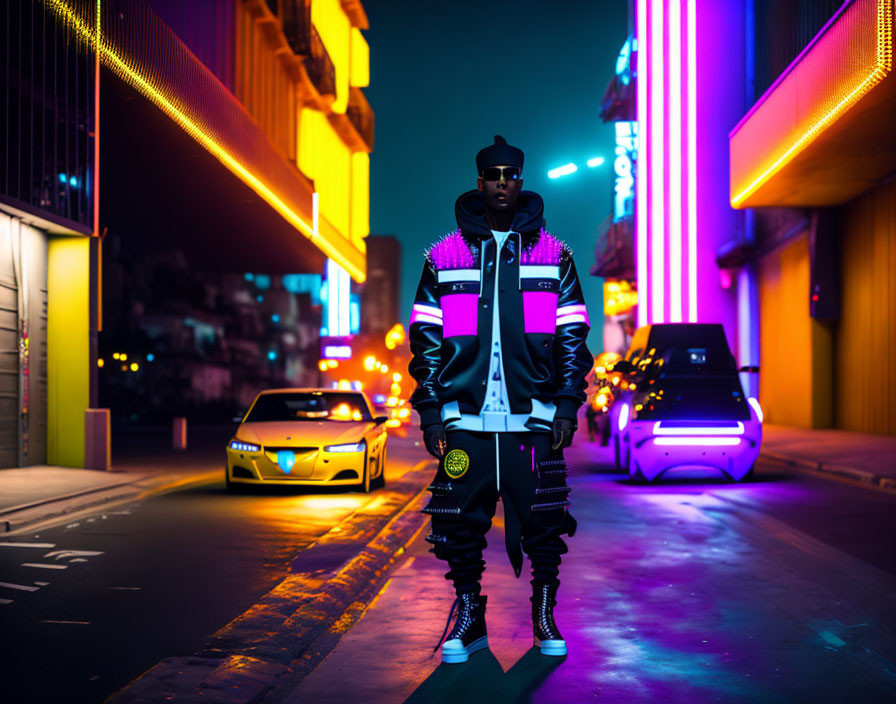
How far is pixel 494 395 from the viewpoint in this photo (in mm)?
5242

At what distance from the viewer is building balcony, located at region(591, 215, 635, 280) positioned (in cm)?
5228

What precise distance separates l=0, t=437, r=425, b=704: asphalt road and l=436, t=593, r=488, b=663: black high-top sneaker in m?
1.26

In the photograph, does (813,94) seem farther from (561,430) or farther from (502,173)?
(561,430)

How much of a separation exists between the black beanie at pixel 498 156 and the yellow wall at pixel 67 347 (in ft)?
46.4

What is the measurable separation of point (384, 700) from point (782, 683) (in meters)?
1.71

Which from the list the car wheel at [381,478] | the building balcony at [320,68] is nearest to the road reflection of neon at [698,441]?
the car wheel at [381,478]

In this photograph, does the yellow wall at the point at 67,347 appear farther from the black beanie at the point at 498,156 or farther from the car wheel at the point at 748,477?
the black beanie at the point at 498,156

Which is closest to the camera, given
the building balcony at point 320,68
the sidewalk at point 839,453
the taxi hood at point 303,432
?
the taxi hood at point 303,432

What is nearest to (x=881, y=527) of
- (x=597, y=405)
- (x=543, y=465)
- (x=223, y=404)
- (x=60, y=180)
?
(x=543, y=465)

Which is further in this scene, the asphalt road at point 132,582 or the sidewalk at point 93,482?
the sidewalk at point 93,482

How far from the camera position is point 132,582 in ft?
25.1

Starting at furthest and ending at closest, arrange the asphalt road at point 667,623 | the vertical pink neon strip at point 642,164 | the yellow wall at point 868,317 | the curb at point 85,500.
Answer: the vertical pink neon strip at point 642,164
the yellow wall at point 868,317
the curb at point 85,500
the asphalt road at point 667,623

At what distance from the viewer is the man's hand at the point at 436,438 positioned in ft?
17.1

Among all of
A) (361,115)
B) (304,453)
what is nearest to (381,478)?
(304,453)
